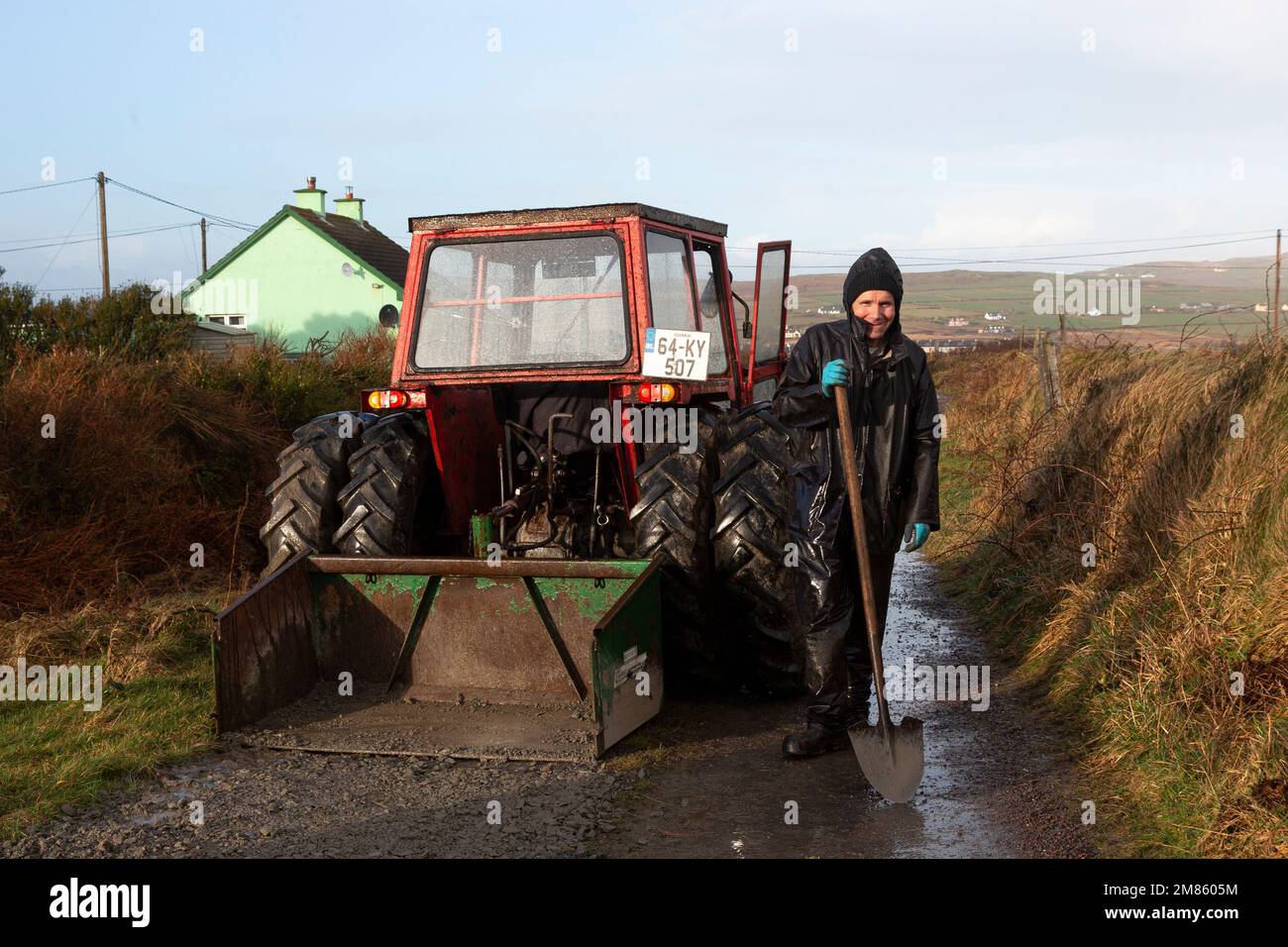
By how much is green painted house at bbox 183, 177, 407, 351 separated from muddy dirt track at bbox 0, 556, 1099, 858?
32428mm

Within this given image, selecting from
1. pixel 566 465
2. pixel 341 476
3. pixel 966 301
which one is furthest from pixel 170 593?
pixel 966 301

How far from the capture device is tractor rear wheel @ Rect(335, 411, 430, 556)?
633 cm

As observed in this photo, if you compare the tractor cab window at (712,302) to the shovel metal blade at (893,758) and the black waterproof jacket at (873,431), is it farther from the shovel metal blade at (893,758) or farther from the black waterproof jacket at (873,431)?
the shovel metal blade at (893,758)

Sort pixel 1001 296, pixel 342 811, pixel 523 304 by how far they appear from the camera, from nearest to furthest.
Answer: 1. pixel 342 811
2. pixel 523 304
3. pixel 1001 296

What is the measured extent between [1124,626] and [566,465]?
8.93 feet

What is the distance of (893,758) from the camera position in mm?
4895

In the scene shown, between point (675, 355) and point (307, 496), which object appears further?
point (307, 496)

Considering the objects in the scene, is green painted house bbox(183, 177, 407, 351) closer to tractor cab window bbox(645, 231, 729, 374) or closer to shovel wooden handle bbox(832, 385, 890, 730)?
tractor cab window bbox(645, 231, 729, 374)

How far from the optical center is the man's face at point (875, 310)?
534 centimetres

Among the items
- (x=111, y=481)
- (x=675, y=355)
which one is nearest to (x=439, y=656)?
(x=675, y=355)

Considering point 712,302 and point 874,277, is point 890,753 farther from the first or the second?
point 712,302

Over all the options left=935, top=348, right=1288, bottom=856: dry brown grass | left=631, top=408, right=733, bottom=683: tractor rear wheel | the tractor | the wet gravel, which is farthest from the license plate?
left=935, top=348, right=1288, bottom=856: dry brown grass

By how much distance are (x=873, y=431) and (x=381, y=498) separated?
236 cm
